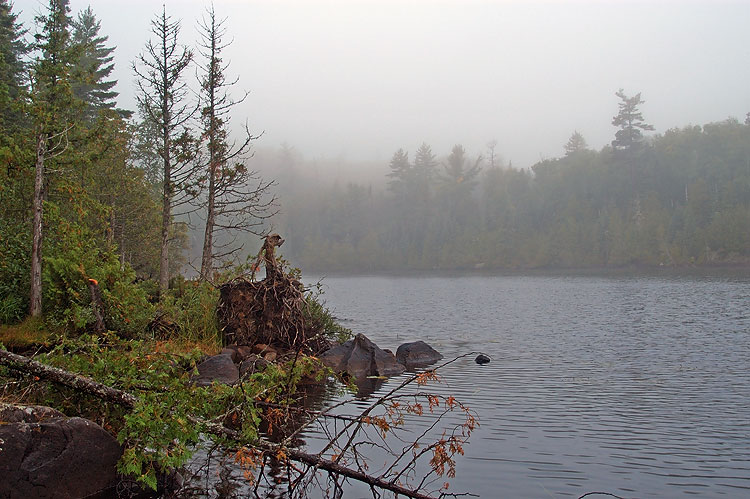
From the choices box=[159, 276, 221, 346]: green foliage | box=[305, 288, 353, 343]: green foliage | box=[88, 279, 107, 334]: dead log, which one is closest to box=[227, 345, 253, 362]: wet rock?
box=[159, 276, 221, 346]: green foliage

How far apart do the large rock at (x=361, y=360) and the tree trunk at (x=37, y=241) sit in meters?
6.86

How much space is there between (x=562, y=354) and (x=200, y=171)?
14562mm

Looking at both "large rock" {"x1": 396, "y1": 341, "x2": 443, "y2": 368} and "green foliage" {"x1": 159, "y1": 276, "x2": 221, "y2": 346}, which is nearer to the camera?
"green foliage" {"x1": 159, "y1": 276, "x2": 221, "y2": 346}

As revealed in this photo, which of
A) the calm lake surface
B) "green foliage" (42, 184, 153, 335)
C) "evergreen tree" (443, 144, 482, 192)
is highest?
"evergreen tree" (443, 144, 482, 192)

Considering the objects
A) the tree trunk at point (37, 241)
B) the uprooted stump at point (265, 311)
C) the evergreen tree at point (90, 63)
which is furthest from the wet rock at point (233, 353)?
the evergreen tree at point (90, 63)

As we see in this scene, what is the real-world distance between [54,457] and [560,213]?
12419cm

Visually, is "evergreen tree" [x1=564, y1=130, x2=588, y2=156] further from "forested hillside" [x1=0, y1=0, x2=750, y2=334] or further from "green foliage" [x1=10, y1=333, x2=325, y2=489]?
"green foliage" [x1=10, y1=333, x2=325, y2=489]

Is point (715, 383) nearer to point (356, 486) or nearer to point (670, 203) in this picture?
point (356, 486)

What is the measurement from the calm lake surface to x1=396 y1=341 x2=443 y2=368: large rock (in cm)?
113

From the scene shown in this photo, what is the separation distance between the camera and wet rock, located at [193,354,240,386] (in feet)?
39.1

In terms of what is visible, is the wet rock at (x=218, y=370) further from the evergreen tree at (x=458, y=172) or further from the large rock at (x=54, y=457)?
the evergreen tree at (x=458, y=172)

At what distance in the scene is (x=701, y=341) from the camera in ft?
68.0

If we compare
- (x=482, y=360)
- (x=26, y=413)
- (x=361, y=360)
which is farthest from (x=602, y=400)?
(x=26, y=413)

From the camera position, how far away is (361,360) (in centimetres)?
1588
